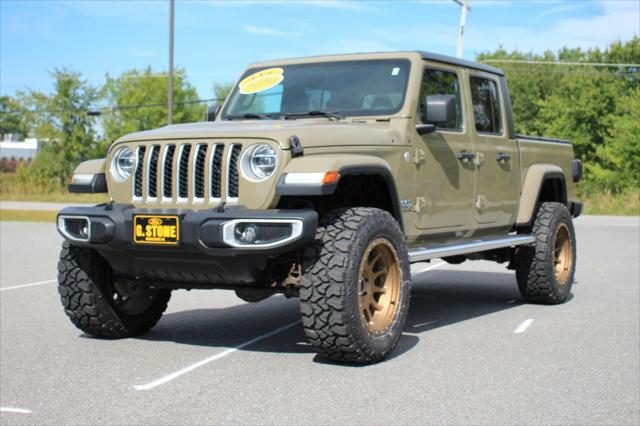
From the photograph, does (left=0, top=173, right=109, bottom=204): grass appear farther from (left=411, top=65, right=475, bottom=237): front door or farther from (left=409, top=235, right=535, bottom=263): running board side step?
(left=411, top=65, right=475, bottom=237): front door

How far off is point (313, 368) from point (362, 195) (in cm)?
150

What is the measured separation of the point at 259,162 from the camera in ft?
20.0

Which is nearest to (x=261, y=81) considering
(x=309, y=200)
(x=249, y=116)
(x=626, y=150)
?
(x=249, y=116)

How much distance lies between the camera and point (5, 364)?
6.14 m

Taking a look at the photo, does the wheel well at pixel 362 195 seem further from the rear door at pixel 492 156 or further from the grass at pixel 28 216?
the grass at pixel 28 216

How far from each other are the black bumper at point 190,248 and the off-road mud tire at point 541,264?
362cm

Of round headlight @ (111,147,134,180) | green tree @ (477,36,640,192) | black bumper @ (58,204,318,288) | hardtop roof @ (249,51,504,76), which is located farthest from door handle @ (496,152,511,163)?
green tree @ (477,36,640,192)

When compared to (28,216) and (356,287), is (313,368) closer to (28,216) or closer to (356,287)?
(356,287)

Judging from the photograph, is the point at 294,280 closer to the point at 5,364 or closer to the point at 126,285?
the point at 126,285

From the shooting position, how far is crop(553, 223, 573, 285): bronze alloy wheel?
31.9 feet

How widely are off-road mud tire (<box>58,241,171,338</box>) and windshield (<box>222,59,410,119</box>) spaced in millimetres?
1716

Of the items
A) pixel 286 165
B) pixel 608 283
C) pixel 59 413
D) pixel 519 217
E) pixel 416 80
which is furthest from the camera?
pixel 608 283

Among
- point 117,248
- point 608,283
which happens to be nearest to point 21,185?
point 608,283

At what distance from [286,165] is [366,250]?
757mm
